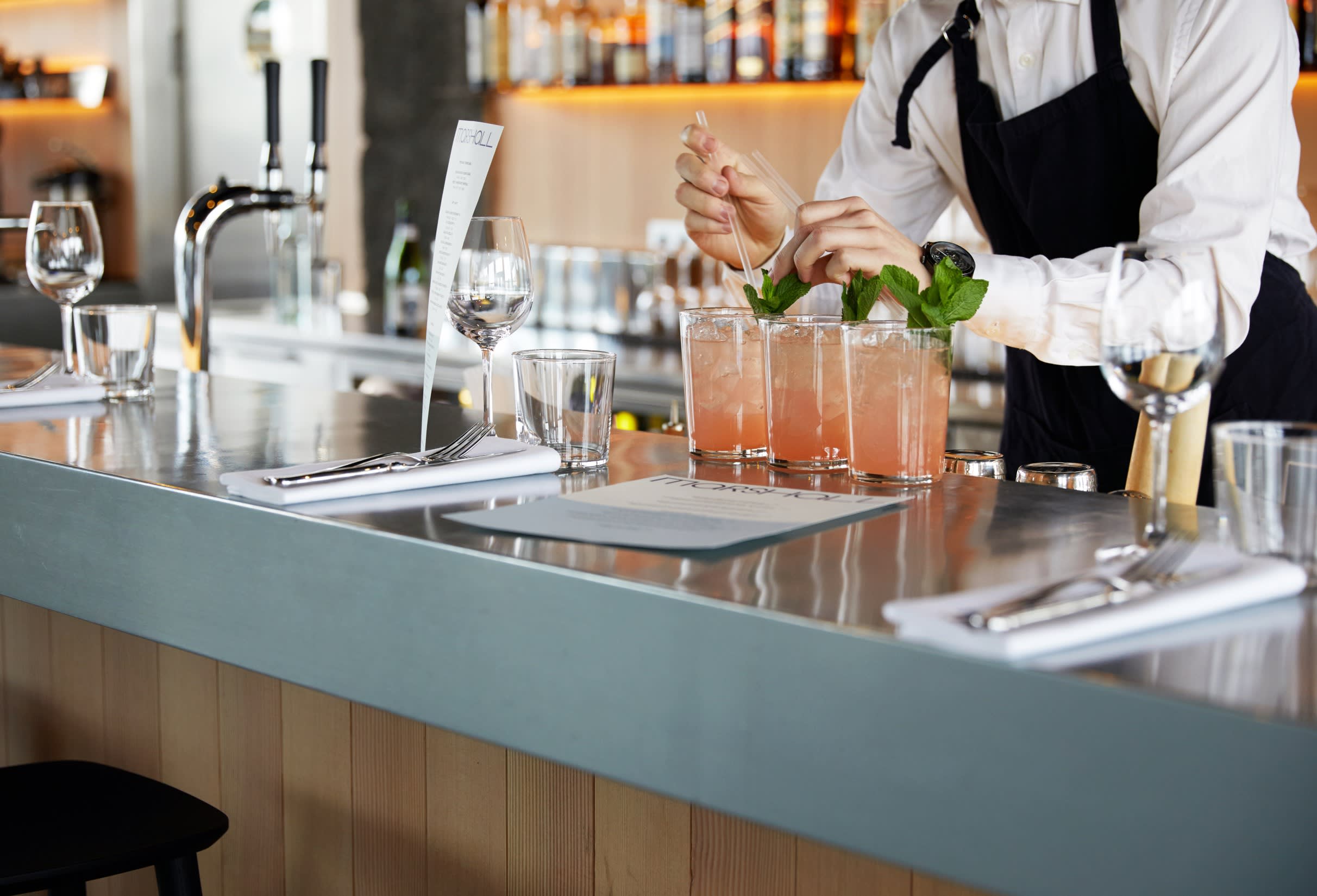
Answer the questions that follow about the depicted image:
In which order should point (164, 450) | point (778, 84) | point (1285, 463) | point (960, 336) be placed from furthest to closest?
point (778, 84)
point (960, 336)
point (164, 450)
point (1285, 463)

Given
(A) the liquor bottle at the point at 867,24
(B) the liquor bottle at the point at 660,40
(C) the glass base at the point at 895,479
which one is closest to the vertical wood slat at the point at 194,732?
(C) the glass base at the point at 895,479

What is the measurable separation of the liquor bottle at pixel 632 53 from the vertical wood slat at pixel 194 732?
7.97 ft

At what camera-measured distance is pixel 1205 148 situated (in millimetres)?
1408

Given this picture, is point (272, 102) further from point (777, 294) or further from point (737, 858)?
point (737, 858)

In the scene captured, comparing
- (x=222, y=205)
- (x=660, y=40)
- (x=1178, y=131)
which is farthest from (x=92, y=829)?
(x=660, y=40)

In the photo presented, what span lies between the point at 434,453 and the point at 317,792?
49 centimetres

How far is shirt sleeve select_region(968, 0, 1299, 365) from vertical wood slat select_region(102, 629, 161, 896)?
1005 millimetres

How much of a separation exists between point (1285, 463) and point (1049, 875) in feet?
0.94

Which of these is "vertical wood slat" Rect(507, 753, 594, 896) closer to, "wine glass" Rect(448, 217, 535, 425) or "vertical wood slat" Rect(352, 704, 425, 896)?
"vertical wood slat" Rect(352, 704, 425, 896)

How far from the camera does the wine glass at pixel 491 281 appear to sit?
116 centimetres

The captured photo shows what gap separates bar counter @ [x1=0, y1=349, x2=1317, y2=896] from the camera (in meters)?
0.58

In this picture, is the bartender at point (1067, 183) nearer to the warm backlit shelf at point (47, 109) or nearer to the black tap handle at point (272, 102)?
the black tap handle at point (272, 102)

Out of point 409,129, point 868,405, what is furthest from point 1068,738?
point 409,129

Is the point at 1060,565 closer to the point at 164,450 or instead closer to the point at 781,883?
the point at 781,883
